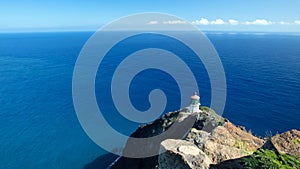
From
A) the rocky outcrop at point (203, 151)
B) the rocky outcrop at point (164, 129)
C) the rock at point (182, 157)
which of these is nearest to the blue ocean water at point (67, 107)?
the rocky outcrop at point (164, 129)

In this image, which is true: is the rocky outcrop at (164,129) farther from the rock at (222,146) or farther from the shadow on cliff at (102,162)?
the rock at (222,146)

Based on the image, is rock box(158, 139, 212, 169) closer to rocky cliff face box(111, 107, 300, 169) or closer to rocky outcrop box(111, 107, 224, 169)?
rocky cliff face box(111, 107, 300, 169)

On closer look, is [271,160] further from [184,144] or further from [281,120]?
[281,120]

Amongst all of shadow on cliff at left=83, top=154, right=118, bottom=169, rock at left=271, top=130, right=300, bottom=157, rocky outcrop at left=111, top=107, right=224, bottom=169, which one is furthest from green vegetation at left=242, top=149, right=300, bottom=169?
shadow on cliff at left=83, top=154, right=118, bottom=169

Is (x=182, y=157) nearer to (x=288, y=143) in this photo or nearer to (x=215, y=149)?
(x=215, y=149)

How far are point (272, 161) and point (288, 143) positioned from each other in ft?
6.71

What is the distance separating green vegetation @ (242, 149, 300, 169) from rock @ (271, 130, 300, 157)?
597 millimetres

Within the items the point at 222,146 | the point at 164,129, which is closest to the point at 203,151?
the point at 222,146

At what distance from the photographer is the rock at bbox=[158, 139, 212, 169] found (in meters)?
10.3

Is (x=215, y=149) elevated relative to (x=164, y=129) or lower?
elevated

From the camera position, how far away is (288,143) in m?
9.31

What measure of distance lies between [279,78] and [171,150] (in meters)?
77.0

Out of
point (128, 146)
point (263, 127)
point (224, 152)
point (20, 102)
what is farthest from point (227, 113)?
point (20, 102)

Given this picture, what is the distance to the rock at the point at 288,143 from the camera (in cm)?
902
